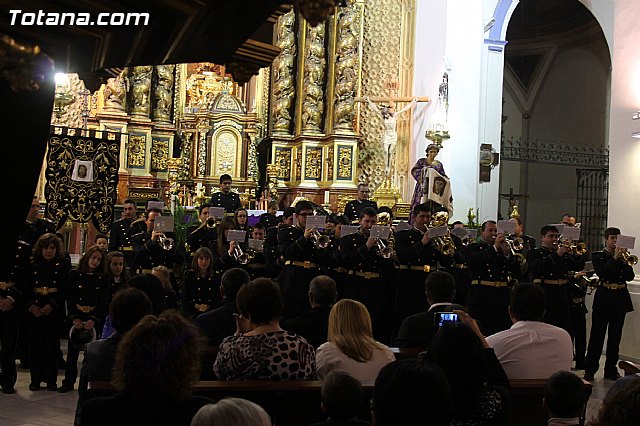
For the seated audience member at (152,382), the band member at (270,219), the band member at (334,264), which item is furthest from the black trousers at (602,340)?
the seated audience member at (152,382)

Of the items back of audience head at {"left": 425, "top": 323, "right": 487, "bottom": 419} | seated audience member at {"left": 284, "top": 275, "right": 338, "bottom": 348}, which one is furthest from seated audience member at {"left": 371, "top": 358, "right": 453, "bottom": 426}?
seated audience member at {"left": 284, "top": 275, "right": 338, "bottom": 348}

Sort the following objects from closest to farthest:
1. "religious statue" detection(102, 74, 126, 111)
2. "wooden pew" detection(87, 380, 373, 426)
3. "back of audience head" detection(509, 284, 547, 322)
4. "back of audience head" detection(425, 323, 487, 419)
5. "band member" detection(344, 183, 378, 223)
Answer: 1. "back of audience head" detection(425, 323, 487, 419)
2. "wooden pew" detection(87, 380, 373, 426)
3. "back of audience head" detection(509, 284, 547, 322)
4. "band member" detection(344, 183, 378, 223)
5. "religious statue" detection(102, 74, 126, 111)

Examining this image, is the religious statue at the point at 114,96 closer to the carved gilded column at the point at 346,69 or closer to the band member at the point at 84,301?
the carved gilded column at the point at 346,69

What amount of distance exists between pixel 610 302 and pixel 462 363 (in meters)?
6.79

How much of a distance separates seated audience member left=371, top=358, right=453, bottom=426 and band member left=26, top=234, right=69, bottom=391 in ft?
19.1

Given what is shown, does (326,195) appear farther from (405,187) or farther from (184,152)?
(184,152)

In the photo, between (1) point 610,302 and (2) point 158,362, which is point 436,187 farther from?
(2) point 158,362

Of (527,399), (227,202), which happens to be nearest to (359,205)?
(227,202)

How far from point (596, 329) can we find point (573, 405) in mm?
6300

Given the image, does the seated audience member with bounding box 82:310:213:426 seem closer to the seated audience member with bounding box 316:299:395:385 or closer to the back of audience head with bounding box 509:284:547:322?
the seated audience member with bounding box 316:299:395:385

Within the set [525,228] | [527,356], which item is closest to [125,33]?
[527,356]

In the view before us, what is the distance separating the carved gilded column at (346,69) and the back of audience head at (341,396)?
1316 cm

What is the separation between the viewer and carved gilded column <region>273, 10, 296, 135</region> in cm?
1678

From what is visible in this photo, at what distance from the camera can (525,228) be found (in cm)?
2030
